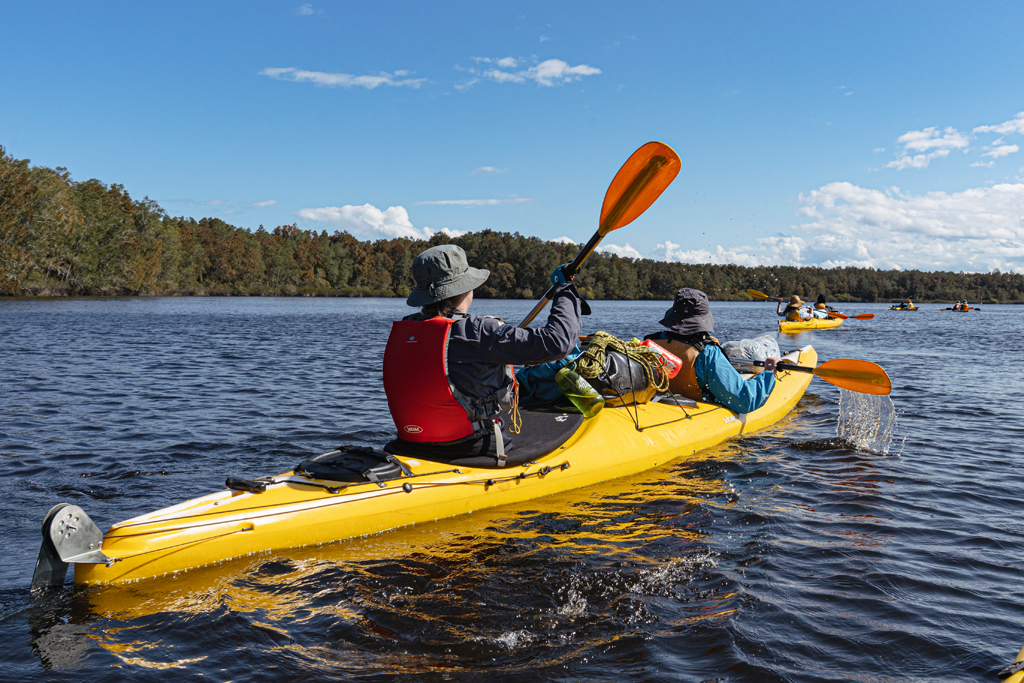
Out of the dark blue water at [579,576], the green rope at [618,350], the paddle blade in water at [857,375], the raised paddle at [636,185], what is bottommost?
the dark blue water at [579,576]

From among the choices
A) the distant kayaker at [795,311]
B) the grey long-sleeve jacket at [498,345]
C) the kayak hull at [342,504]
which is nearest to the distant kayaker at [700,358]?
the kayak hull at [342,504]

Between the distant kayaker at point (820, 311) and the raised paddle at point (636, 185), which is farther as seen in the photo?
the distant kayaker at point (820, 311)

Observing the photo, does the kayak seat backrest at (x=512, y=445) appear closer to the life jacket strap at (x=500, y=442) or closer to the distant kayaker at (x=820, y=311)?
the life jacket strap at (x=500, y=442)

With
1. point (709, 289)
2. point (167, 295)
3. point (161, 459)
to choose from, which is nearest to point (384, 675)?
point (161, 459)

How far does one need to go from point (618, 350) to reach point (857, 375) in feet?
8.63

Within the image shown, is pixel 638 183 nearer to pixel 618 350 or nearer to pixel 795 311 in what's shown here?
pixel 618 350

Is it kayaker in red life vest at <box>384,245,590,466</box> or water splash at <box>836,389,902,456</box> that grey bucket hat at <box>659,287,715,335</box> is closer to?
water splash at <box>836,389,902,456</box>

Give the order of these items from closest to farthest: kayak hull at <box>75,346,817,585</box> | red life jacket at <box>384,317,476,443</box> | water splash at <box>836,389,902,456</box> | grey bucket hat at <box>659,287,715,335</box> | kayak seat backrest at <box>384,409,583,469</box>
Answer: kayak hull at <box>75,346,817,585</box> < red life jacket at <box>384,317,476,443</box> < kayak seat backrest at <box>384,409,583,469</box> < grey bucket hat at <box>659,287,715,335</box> < water splash at <box>836,389,902,456</box>

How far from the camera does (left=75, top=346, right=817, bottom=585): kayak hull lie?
327 cm

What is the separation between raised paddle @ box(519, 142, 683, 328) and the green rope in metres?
0.66

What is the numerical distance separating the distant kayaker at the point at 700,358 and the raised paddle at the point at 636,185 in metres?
1.20

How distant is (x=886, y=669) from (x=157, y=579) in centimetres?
343

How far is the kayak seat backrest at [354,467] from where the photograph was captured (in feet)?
12.8

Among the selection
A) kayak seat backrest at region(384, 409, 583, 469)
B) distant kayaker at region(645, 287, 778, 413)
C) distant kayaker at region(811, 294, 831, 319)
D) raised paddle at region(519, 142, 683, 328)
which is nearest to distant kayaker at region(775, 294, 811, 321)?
A: distant kayaker at region(811, 294, 831, 319)
